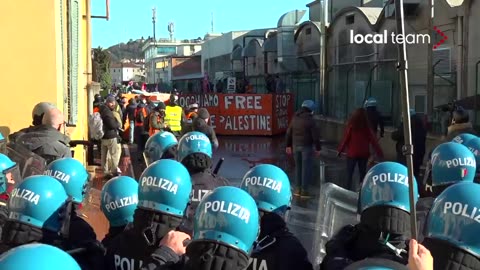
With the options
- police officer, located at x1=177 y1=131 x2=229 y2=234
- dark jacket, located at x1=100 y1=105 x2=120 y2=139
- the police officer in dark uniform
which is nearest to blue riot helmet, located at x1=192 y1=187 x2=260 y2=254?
police officer, located at x1=177 y1=131 x2=229 y2=234

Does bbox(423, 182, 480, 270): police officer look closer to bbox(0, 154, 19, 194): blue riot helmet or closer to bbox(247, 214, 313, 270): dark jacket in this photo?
bbox(247, 214, 313, 270): dark jacket

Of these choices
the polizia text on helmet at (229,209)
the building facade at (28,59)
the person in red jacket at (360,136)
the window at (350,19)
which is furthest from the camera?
Answer: the window at (350,19)

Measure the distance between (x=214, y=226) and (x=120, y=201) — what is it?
4.94 feet

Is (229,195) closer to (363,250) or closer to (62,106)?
(363,250)

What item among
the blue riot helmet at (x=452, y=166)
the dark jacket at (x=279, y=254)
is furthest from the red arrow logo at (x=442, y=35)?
the dark jacket at (x=279, y=254)

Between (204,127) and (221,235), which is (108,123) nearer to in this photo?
(204,127)

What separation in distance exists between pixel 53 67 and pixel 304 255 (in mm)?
5783

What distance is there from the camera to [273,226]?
11.9 feet

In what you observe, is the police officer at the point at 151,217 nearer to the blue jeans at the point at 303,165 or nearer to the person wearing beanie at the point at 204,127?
the person wearing beanie at the point at 204,127

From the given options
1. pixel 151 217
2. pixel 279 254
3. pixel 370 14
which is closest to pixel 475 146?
pixel 279 254

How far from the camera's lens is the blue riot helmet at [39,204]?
137 inches

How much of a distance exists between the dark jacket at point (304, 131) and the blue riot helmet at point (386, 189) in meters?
7.47

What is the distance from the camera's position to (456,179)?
516 cm

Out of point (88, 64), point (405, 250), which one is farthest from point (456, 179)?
point (88, 64)
